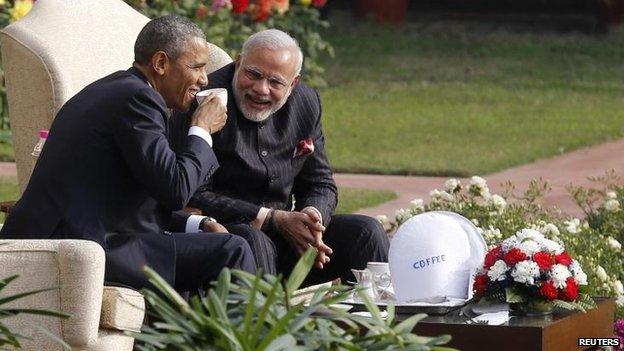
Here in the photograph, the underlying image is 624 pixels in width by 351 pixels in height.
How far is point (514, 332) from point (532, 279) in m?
0.31

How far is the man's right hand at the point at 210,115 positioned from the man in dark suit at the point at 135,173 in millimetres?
53

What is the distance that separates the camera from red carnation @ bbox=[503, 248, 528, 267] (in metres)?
4.94

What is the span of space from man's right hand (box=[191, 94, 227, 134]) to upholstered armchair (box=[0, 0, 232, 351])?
2.27 ft

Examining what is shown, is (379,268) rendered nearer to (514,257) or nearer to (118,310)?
(514,257)

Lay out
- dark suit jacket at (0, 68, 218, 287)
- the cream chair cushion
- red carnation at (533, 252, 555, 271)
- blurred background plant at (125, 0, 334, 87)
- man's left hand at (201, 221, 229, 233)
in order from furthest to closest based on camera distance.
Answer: blurred background plant at (125, 0, 334, 87), man's left hand at (201, 221, 229, 233), red carnation at (533, 252, 555, 271), dark suit jacket at (0, 68, 218, 287), the cream chair cushion

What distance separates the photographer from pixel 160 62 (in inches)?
197

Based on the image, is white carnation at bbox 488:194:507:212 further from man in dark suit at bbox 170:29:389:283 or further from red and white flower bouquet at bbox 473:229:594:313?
red and white flower bouquet at bbox 473:229:594:313

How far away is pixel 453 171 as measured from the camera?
11094 millimetres

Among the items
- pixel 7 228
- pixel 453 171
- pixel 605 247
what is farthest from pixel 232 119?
pixel 453 171

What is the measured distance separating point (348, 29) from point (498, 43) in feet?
5.87

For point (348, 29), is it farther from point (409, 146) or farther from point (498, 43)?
point (409, 146)

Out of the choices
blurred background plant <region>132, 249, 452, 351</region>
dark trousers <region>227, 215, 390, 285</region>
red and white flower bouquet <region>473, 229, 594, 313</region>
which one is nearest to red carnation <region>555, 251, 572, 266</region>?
red and white flower bouquet <region>473, 229, 594, 313</region>

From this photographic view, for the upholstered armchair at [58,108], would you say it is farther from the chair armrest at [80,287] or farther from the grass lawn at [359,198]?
the grass lawn at [359,198]

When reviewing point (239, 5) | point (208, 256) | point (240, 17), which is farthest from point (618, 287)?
point (240, 17)
